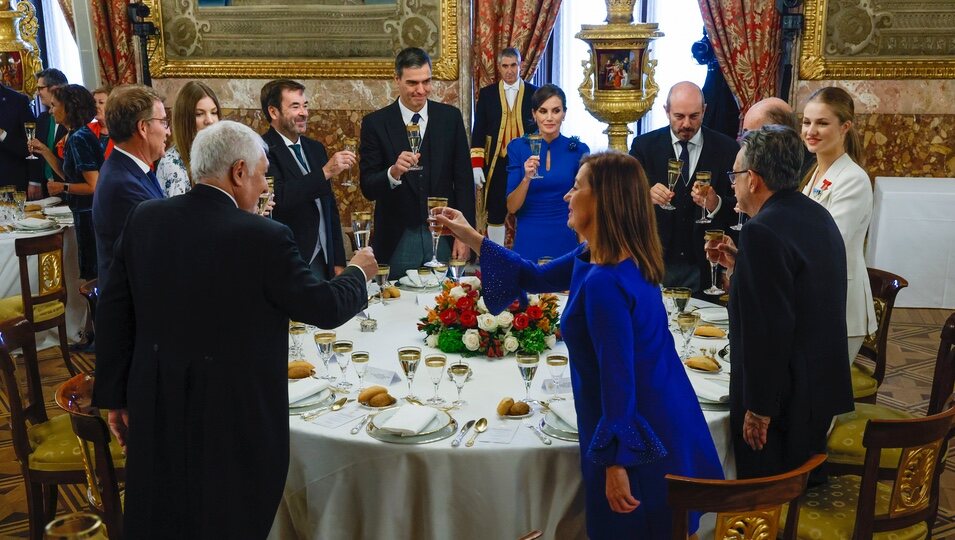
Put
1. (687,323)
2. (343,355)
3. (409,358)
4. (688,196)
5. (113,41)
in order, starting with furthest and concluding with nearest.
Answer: (113,41) → (688,196) → (687,323) → (343,355) → (409,358)

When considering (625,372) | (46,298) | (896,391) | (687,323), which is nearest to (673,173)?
(687,323)

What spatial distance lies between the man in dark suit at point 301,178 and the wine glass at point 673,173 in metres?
1.51

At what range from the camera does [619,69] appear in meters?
5.63

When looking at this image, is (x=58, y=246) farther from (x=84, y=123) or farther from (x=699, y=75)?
(x=699, y=75)

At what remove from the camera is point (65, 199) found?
7410 mm

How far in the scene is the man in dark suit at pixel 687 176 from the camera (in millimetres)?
4254

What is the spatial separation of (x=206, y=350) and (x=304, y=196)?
83.6 inches

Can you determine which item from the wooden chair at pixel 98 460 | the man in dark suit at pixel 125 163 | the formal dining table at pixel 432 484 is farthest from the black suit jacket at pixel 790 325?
the man in dark suit at pixel 125 163

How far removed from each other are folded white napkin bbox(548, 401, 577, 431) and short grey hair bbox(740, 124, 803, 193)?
0.90 metres

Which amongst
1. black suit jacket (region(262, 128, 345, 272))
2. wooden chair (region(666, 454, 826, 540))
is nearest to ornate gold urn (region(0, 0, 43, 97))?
black suit jacket (region(262, 128, 345, 272))

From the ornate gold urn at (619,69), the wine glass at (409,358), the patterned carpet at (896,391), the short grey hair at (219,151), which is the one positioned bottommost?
the patterned carpet at (896,391)

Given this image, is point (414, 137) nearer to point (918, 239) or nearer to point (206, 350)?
point (206, 350)

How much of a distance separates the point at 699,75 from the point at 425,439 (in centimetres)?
641

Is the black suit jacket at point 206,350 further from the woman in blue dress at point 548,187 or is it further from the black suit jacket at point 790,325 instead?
the woman in blue dress at point 548,187
